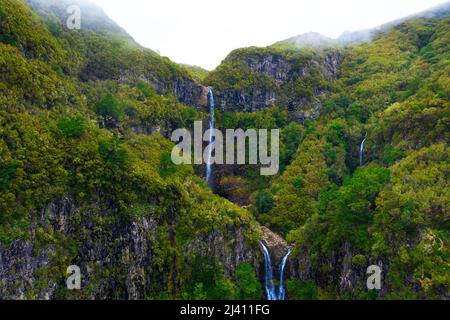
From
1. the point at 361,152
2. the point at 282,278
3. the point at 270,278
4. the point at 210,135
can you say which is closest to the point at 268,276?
the point at 270,278

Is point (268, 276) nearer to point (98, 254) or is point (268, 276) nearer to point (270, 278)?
point (270, 278)

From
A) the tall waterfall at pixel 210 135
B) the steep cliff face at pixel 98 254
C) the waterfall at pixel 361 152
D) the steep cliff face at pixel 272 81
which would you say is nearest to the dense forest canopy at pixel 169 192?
the steep cliff face at pixel 98 254

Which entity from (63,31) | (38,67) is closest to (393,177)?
(38,67)

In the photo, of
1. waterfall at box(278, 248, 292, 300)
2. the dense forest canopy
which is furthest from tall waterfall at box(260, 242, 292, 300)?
the dense forest canopy

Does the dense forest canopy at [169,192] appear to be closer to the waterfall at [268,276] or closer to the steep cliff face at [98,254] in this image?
the steep cliff face at [98,254]

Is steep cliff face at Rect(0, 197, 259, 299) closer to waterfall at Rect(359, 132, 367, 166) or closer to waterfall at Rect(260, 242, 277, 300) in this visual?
waterfall at Rect(260, 242, 277, 300)
